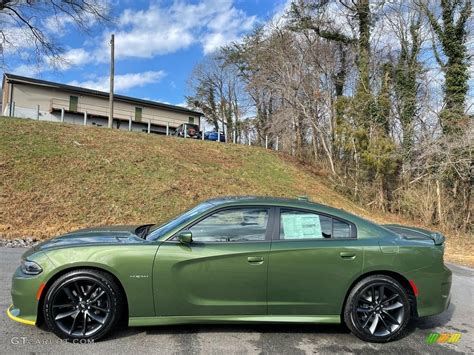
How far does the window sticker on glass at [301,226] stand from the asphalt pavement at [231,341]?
Answer: 1.02 metres

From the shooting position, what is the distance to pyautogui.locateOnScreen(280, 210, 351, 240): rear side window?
403 centimetres

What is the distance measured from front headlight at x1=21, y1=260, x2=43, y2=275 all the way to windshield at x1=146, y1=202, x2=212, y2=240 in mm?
1037

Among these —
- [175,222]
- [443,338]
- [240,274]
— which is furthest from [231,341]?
[443,338]

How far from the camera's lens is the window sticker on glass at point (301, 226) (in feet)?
13.2

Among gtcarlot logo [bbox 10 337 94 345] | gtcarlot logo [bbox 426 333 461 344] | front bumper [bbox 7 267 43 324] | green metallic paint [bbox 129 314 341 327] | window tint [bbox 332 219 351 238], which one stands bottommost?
gtcarlot logo [bbox 426 333 461 344]

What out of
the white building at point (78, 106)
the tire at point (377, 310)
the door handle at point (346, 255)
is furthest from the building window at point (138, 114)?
the tire at point (377, 310)

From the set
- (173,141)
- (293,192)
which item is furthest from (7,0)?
(293,192)

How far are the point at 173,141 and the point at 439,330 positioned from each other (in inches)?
675

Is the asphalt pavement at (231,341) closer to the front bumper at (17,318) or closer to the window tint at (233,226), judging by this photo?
the front bumper at (17,318)

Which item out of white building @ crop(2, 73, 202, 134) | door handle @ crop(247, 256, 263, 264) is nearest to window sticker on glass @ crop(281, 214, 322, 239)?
door handle @ crop(247, 256, 263, 264)

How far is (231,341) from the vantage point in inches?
148

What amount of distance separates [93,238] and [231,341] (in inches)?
68.1

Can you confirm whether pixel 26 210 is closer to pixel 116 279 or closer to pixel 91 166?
pixel 91 166

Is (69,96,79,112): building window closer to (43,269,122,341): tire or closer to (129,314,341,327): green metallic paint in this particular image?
(43,269,122,341): tire
